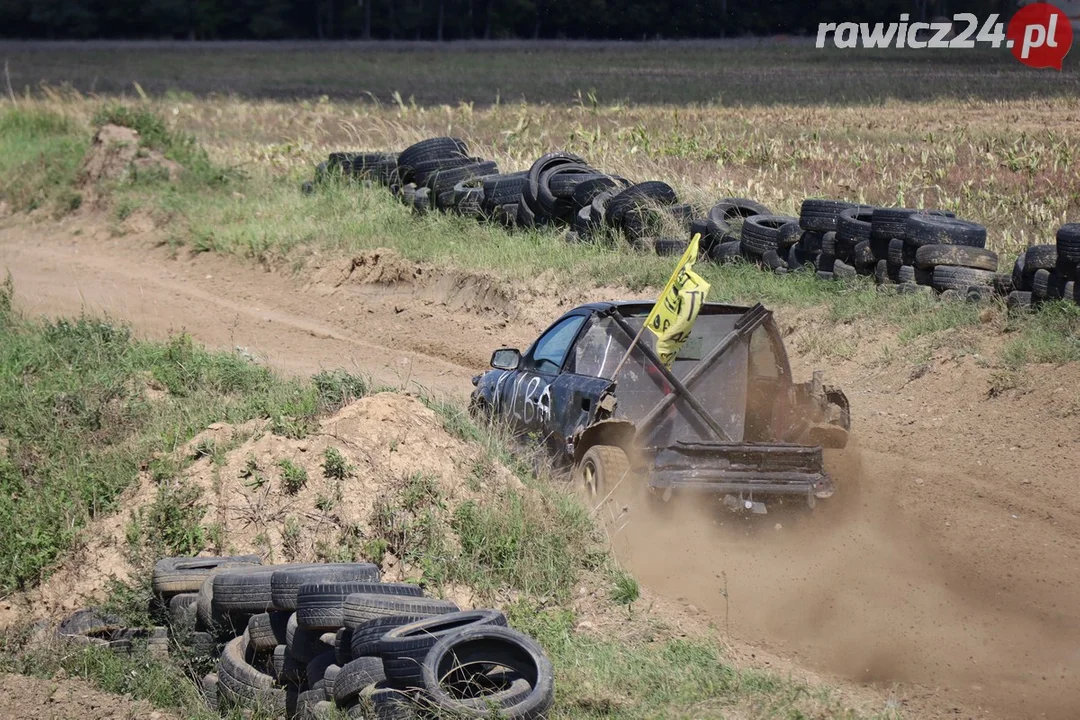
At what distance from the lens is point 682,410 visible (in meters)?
8.73

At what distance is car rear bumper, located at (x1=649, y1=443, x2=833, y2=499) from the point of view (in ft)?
26.7

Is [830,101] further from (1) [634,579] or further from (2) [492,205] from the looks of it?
(1) [634,579]

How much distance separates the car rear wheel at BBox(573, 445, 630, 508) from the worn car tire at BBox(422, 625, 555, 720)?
271 centimetres

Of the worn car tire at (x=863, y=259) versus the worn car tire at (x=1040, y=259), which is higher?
the worn car tire at (x=1040, y=259)

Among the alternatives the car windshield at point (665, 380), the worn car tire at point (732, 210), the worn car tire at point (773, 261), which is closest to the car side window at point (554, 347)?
the car windshield at point (665, 380)

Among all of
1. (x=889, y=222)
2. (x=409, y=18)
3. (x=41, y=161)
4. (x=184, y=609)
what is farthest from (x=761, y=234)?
(x=409, y=18)

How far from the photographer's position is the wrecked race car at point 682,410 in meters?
8.20

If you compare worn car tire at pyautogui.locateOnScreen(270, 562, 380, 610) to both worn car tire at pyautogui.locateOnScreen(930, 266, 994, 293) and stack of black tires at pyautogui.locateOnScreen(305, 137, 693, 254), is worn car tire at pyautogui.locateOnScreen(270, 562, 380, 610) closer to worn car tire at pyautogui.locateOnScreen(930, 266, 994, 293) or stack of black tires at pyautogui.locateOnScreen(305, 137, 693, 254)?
worn car tire at pyautogui.locateOnScreen(930, 266, 994, 293)

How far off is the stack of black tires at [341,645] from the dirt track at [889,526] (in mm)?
1958

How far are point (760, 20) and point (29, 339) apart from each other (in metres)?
66.9

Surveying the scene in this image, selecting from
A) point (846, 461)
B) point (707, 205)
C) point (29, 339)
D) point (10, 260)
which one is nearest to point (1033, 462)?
point (846, 461)

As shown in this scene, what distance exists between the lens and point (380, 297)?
16.8 m

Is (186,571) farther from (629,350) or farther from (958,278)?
(958,278)

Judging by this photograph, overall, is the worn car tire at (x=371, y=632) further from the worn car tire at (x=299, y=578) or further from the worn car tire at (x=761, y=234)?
the worn car tire at (x=761, y=234)
